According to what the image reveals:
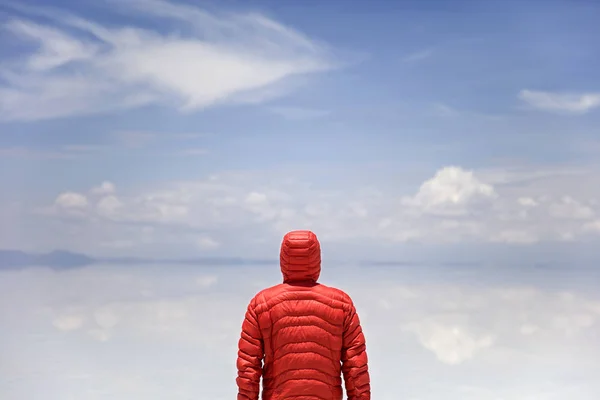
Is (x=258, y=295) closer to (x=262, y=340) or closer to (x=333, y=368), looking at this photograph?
(x=262, y=340)

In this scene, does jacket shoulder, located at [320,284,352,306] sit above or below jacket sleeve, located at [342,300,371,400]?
above

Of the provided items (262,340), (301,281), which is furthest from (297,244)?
(262,340)

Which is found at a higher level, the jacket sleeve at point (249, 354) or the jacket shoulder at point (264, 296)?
the jacket shoulder at point (264, 296)

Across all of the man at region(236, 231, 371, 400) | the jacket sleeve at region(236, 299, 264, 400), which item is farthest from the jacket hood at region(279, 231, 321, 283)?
the jacket sleeve at region(236, 299, 264, 400)

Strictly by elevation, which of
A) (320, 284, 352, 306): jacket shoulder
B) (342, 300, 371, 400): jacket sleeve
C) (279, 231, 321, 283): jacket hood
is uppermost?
(279, 231, 321, 283): jacket hood

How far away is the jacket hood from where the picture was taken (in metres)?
4.07

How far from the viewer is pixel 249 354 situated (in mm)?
4090

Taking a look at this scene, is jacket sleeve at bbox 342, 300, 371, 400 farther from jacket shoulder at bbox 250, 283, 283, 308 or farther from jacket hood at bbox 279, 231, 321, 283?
jacket shoulder at bbox 250, 283, 283, 308

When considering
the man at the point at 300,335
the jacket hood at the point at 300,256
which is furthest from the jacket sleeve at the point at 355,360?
the jacket hood at the point at 300,256

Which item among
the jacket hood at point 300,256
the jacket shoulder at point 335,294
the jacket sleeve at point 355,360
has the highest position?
the jacket hood at point 300,256

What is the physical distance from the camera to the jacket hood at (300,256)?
4.07 m

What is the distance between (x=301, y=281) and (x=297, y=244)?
0.22m

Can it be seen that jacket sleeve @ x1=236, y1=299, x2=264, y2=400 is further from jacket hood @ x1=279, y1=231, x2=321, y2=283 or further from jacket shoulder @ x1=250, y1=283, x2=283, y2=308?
jacket hood @ x1=279, y1=231, x2=321, y2=283

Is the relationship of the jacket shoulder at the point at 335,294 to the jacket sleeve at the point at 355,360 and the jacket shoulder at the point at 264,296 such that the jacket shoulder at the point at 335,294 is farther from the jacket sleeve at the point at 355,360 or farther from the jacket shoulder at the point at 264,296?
the jacket shoulder at the point at 264,296
